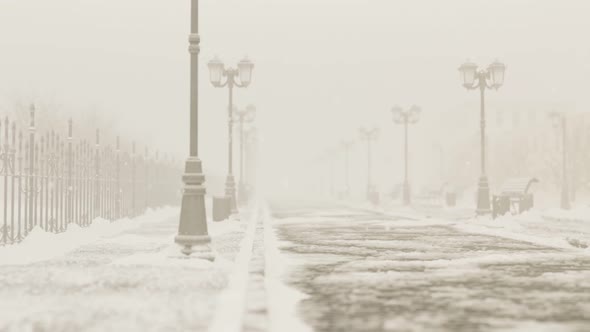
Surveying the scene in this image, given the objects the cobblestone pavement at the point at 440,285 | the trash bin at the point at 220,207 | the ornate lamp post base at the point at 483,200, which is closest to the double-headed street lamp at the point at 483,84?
the ornate lamp post base at the point at 483,200

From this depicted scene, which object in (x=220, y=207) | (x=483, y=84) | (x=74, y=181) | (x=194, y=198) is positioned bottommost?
(x=220, y=207)

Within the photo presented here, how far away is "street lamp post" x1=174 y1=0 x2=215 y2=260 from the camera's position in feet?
45.1

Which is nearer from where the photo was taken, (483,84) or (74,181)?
(74,181)

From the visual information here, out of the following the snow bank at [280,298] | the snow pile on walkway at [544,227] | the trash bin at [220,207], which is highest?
the trash bin at [220,207]

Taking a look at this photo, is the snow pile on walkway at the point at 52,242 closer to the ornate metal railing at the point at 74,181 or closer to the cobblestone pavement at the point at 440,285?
the ornate metal railing at the point at 74,181

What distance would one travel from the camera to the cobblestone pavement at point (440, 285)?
7602 millimetres

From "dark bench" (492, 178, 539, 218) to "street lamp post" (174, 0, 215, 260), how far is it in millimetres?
16779

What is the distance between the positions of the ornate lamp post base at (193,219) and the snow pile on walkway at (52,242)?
2354mm

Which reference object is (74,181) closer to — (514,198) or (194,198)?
(194,198)

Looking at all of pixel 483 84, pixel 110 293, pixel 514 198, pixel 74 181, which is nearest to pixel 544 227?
pixel 483 84

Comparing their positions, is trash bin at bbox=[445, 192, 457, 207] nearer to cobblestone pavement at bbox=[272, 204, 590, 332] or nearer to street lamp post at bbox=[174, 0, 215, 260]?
cobblestone pavement at bbox=[272, 204, 590, 332]

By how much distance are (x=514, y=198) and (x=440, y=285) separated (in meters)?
25.8

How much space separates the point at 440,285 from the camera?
10148mm

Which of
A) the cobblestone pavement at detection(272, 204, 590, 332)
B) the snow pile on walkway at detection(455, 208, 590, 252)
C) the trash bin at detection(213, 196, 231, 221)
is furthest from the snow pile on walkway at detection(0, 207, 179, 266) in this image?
the snow pile on walkway at detection(455, 208, 590, 252)
